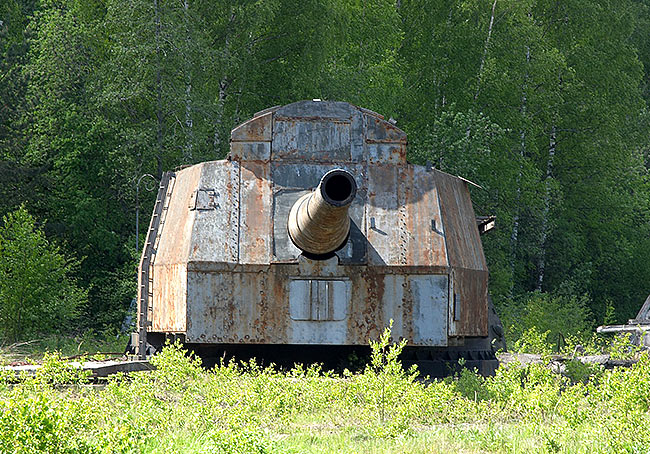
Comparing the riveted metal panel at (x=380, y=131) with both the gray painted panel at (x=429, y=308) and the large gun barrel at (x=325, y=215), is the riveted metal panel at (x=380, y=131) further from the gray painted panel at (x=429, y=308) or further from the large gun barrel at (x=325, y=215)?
the gray painted panel at (x=429, y=308)

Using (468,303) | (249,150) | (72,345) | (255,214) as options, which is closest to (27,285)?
(72,345)

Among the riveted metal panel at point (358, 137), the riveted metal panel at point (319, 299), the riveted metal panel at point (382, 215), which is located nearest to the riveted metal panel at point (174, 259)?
the riveted metal panel at point (319, 299)

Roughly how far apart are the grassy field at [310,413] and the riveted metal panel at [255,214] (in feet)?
3.82

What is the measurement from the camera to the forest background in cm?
2472

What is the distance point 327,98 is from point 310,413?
58.3 feet

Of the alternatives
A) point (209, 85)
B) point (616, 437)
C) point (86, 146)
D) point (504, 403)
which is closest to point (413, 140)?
point (209, 85)

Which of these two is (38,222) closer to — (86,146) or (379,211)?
(86,146)

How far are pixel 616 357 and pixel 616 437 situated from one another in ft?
31.2

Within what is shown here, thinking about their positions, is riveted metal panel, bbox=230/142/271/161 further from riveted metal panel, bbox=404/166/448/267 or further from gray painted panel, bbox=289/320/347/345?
gray painted panel, bbox=289/320/347/345

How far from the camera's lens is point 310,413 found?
10.2 meters

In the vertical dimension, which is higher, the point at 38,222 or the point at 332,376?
the point at 38,222

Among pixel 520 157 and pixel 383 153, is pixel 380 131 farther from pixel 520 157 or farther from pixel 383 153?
pixel 520 157

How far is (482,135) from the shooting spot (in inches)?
1059

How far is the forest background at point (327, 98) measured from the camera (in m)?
24.7
